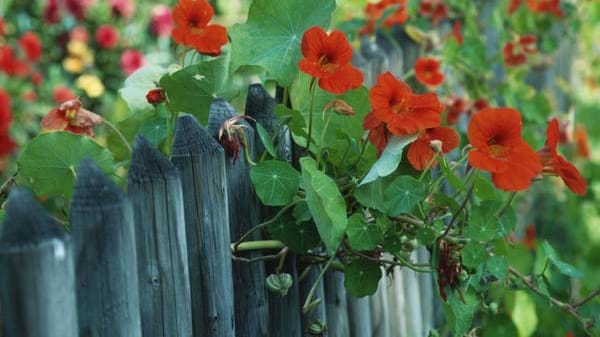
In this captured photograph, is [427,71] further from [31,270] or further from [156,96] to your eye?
[31,270]

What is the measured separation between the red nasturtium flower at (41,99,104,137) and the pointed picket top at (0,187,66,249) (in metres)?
0.56

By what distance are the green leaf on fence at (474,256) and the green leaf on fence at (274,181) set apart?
31 centimetres

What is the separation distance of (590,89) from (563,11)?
2.89 metres

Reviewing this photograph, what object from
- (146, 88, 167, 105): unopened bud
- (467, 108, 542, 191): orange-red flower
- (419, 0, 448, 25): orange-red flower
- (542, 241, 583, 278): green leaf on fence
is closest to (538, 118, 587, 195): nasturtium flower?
(467, 108, 542, 191): orange-red flower

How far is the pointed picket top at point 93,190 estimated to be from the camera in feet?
3.70

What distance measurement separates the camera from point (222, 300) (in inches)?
56.7

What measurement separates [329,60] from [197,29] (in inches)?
10.6

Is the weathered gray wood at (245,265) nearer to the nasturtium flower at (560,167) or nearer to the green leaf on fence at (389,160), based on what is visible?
the green leaf on fence at (389,160)

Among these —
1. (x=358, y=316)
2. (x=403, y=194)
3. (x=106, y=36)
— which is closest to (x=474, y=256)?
(x=403, y=194)

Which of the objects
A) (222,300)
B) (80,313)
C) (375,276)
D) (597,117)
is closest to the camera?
(80,313)

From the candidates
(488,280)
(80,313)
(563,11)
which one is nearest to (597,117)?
(563,11)

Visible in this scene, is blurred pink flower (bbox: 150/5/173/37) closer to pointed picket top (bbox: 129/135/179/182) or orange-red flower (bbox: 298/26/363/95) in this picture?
orange-red flower (bbox: 298/26/363/95)

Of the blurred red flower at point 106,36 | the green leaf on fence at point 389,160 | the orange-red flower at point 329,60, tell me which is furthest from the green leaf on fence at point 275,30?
the blurred red flower at point 106,36

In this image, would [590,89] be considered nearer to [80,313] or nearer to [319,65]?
[319,65]
